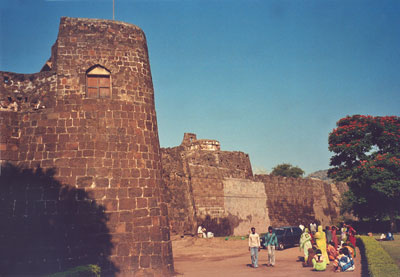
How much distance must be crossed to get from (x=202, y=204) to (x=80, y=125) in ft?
53.1

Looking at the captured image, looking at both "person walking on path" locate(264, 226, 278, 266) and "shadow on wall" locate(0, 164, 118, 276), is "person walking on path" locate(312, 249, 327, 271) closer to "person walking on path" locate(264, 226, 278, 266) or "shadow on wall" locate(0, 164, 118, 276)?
"person walking on path" locate(264, 226, 278, 266)

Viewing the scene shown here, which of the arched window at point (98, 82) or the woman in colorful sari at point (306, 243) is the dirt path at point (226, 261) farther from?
the arched window at point (98, 82)

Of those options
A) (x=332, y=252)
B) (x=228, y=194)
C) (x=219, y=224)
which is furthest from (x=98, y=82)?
(x=228, y=194)

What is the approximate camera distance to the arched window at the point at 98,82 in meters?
13.2

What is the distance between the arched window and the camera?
13.2 metres

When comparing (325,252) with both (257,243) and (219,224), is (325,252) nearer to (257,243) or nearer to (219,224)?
(257,243)

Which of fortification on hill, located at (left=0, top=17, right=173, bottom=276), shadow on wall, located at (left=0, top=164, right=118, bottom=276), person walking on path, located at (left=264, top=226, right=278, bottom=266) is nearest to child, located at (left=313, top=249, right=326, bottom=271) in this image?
person walking on path, located at (left=264, top=226, right=278, bottom=266)

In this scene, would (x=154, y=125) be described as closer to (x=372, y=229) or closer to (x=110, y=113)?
(x=110, y=113)

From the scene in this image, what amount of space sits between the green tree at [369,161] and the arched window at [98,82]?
70.8 feet

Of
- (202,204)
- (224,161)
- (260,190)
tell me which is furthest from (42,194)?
(260,190)

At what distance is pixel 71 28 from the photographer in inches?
523

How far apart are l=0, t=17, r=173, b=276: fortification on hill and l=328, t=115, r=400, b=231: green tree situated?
20.3m

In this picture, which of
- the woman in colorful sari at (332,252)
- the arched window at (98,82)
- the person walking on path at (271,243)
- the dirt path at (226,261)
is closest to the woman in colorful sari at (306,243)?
the dirt path at (226,261)

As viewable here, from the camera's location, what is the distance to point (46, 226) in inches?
463
